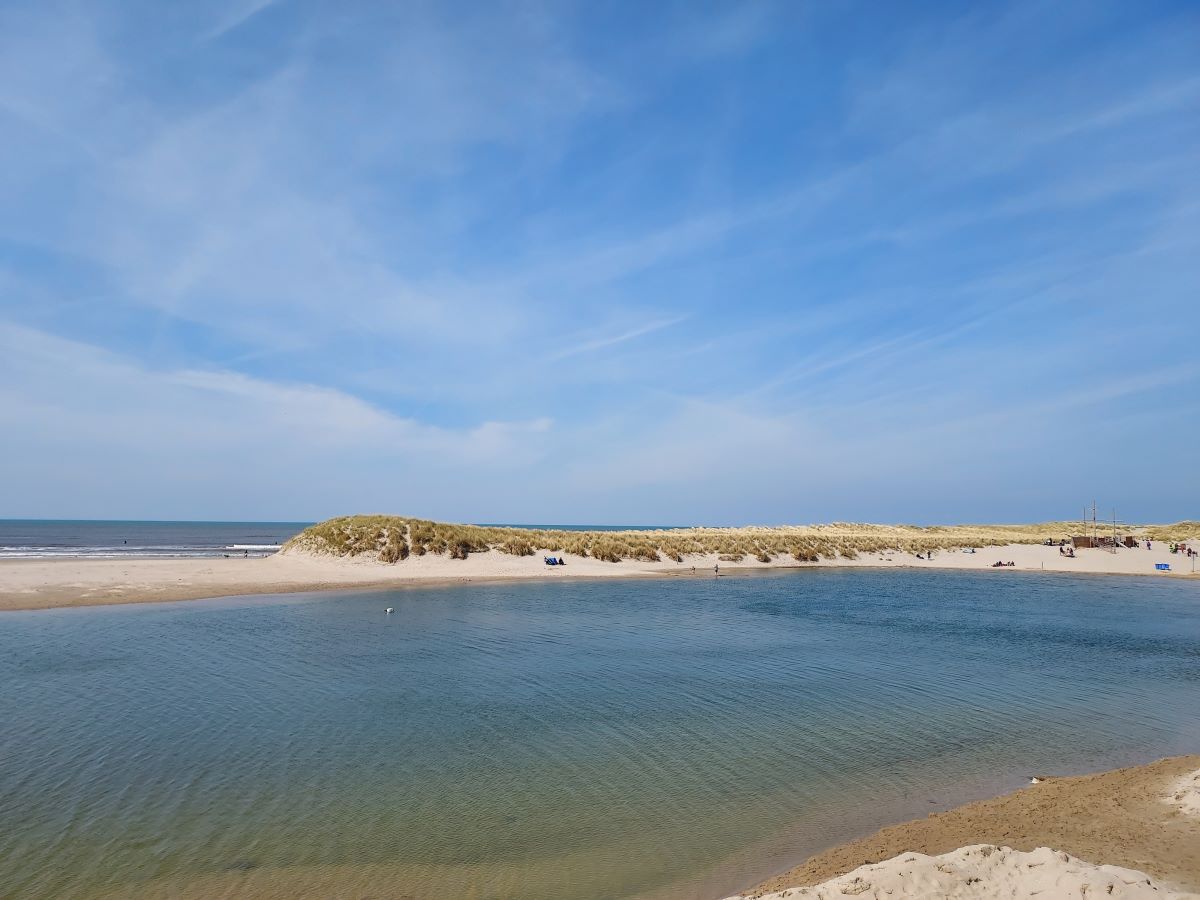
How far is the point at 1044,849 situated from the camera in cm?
733

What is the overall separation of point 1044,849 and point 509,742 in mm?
8516

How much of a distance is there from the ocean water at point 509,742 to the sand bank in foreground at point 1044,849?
69 cm

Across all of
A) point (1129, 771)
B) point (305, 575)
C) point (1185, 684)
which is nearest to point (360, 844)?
point (1129, 771)

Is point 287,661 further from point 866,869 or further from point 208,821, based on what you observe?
point 866,869

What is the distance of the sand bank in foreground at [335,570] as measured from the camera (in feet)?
106

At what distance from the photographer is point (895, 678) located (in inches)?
730

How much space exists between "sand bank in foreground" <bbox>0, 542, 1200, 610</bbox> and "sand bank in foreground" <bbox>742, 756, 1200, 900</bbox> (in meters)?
32.7

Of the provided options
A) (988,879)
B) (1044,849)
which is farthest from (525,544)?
(988,879)

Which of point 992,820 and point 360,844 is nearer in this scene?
point 360,844

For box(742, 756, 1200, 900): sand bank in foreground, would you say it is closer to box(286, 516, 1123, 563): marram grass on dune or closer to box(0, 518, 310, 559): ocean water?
box(286, 516, 1123, 563): marram grass on dune

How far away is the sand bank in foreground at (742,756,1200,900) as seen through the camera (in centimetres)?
661

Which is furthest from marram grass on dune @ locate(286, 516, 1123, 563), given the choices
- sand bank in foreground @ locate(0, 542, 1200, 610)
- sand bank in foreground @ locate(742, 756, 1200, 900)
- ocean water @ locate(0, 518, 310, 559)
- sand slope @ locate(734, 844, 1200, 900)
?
sand slope @ locate(734, 844, 1200, 900)

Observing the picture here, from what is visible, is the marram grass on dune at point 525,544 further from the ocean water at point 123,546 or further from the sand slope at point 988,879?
the sand slope at point 988,879

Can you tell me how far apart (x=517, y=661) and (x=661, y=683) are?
4.59m
